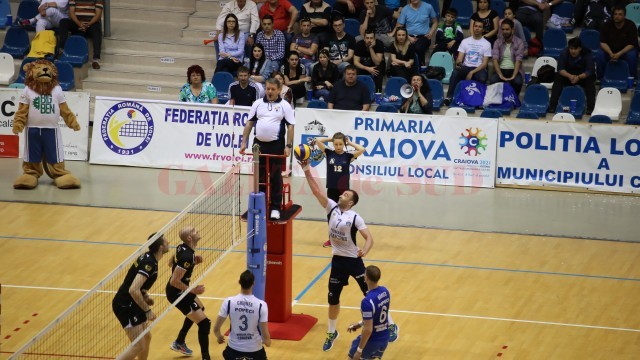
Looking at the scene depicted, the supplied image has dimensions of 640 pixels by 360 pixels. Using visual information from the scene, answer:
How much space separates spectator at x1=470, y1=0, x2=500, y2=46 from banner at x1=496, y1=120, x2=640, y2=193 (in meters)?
3.44

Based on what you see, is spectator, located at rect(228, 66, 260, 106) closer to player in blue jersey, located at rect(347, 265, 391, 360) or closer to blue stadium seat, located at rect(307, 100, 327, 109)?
blue stadium seat, located at rect(307, 100, 327, 109)

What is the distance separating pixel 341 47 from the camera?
24.5 meters

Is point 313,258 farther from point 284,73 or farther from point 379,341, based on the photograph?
point 284,73

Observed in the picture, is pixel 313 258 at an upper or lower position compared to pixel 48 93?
lower

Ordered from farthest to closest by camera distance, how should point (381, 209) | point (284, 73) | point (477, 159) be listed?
point (284, 73) < point (477, 159) < point (381, 209)

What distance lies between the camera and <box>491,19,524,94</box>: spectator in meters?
23.9

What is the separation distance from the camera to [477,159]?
22.1 meters

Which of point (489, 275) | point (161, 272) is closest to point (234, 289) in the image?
point (161, 272)

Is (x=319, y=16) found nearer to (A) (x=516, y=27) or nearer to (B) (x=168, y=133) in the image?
(A) (x=516, y=27)

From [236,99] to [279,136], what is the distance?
7107 mm

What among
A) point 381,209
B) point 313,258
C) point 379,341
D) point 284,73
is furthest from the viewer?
point 284,73

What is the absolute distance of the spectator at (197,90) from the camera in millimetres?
23328

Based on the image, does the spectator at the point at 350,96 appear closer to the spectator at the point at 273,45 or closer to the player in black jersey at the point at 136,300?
the spectator at the point at 273,45

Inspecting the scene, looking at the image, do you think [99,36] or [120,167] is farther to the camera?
[99,36]
